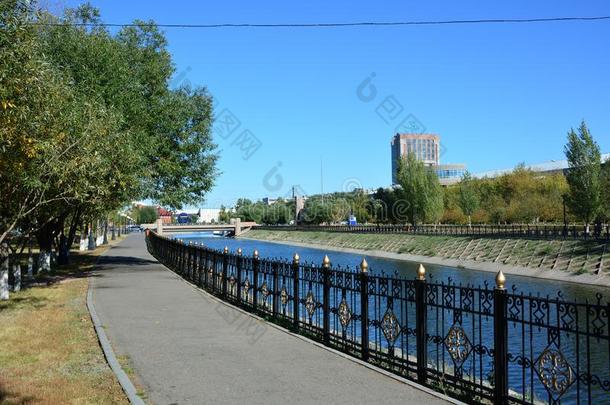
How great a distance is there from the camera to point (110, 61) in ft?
68.7

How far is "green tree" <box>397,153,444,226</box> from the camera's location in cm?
7856

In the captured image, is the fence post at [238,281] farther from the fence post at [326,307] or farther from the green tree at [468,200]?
the green tree at [468,200]

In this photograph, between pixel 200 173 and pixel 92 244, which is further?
pixel 92 244

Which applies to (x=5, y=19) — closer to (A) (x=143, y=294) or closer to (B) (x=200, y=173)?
(A) (x=143, y=294)

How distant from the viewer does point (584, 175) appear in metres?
49.1

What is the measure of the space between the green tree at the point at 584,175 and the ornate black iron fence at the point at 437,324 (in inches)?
1412

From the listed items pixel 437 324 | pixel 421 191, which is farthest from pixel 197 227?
pixel 437 324

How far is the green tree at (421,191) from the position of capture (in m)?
78.6

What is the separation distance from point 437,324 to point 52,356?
5666mm

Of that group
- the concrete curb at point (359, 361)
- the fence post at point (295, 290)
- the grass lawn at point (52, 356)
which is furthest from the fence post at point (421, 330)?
the fence post at point (295, 290)

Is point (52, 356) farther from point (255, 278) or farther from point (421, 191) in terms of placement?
point (421, 191)

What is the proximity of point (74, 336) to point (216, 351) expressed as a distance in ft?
9.50

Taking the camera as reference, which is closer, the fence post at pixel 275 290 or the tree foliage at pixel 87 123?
the tree foliage at pixel 87 123

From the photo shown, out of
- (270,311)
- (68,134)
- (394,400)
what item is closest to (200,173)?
(68,134)
